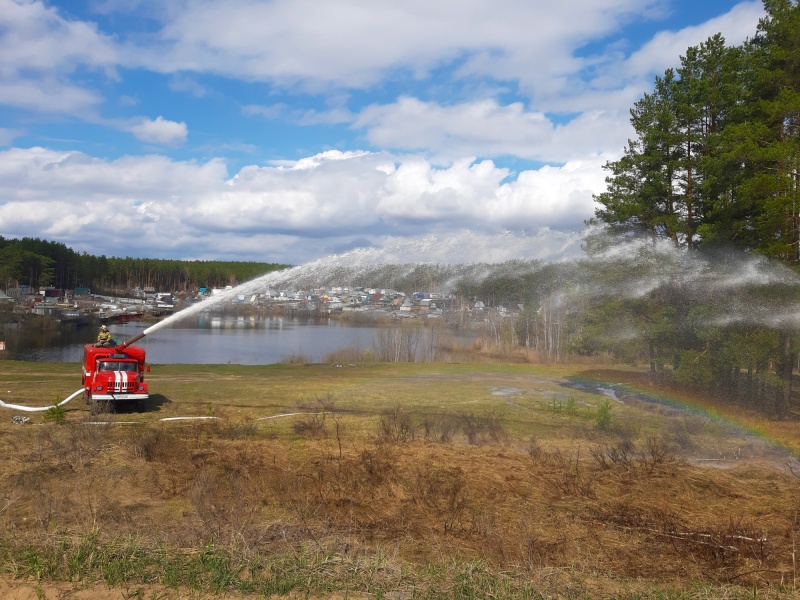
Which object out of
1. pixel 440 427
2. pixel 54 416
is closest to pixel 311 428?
pixel 440 427

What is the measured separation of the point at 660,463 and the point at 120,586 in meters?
11.5

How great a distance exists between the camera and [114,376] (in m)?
19.2

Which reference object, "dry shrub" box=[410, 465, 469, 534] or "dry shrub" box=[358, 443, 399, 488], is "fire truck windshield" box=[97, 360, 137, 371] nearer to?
"dry shrub" box=[358, 443, 399, 488]

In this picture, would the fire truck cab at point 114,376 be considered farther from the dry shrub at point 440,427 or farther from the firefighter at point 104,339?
the dry shrub at point 440,427

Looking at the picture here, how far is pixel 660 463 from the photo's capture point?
13.9m

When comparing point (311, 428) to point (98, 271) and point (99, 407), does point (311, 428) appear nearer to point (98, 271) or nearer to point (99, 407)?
point (99, 407)

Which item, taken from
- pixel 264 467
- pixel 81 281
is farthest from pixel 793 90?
pixel 81 281

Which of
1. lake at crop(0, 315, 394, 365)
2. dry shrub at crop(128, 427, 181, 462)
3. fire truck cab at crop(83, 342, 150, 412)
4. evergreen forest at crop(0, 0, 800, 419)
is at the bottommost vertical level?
A: lake at crop(0, 315, 394, 365)

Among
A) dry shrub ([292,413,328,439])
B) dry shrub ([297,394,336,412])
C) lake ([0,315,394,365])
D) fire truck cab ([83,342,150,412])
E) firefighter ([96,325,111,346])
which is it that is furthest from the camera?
lake ([0,315,394,365])

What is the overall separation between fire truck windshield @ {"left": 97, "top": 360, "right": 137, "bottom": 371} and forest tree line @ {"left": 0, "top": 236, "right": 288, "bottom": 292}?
88902mm

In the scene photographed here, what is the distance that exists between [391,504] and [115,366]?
1233cm

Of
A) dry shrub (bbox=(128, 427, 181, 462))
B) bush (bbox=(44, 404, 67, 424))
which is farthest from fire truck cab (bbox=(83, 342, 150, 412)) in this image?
dry shrub (bbox=(128, 427, 181, 462))

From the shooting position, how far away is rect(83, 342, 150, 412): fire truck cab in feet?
62.6

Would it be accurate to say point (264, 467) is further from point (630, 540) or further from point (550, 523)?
point (630, 540)
